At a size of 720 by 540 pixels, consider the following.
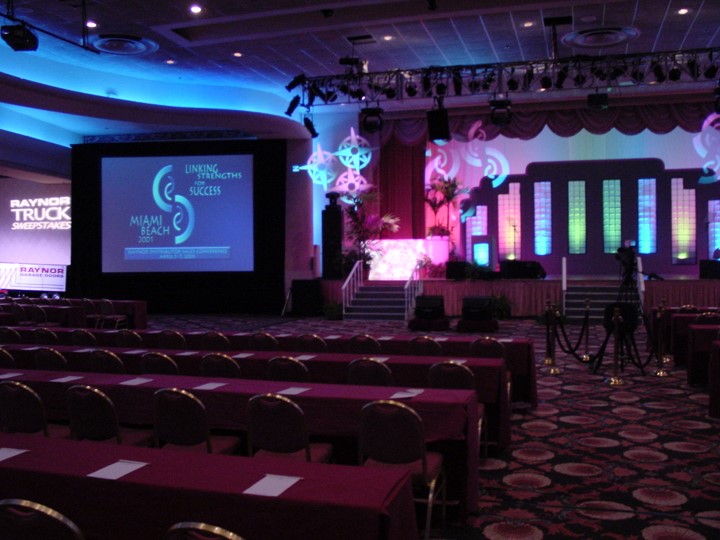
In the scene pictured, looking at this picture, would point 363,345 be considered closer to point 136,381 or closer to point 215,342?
point 215,342

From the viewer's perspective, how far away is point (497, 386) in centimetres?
500

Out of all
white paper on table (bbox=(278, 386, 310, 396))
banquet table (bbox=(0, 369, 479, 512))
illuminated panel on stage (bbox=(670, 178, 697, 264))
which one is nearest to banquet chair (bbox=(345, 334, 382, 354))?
banquet table (bbox=(0, 369, 479, 512))

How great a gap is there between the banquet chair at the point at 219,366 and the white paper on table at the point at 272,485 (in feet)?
9.40

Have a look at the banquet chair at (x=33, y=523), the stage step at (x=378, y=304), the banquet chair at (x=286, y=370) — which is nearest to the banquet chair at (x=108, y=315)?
the stage step at (x=378, y=304)

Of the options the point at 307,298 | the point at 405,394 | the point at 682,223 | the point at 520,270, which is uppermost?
the point at 682,223

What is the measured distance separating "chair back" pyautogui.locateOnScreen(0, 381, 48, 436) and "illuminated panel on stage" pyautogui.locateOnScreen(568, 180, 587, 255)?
16671mm

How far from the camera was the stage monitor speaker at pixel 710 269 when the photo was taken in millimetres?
14188

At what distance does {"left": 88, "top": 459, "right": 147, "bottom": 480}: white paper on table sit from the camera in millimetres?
2518

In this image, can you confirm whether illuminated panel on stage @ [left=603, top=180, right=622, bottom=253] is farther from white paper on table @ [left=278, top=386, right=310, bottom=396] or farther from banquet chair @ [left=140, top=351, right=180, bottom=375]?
white paper on table @ [left=278, top=386, right=310, bottom=396]

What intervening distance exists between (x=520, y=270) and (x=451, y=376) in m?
10.8

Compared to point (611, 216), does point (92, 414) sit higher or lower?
lower

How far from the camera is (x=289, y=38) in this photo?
11.5 m

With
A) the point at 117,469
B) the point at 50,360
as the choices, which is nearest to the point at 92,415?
the point at 117,469

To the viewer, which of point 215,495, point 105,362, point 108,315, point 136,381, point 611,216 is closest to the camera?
point 215,495
